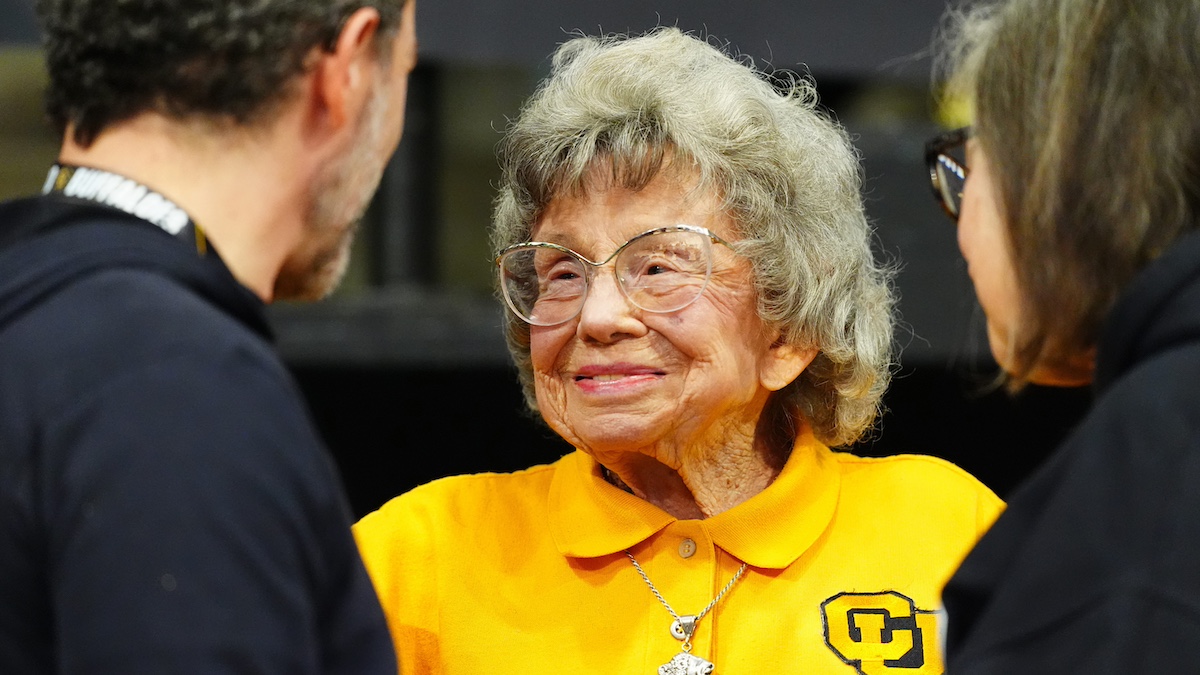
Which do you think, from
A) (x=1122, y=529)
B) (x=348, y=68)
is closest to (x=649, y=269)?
(x=348, y=68)

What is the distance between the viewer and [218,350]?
1.15m

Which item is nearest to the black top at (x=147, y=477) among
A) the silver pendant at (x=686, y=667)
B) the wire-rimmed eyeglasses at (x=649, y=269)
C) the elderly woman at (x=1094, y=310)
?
the elderly woman at (x=1094, y=310)

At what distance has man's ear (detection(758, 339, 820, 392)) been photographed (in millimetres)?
2354

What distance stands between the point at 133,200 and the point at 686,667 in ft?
4.02

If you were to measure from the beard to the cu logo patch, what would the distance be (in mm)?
1093

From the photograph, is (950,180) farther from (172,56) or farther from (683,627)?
(172,56)

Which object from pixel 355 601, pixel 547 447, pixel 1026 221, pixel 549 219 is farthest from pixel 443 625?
pixel 547 447

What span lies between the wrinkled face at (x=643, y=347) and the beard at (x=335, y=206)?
77 cm

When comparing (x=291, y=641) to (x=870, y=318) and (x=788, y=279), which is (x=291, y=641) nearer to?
(x=788, y=279)

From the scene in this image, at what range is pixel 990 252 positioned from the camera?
147 centimetres

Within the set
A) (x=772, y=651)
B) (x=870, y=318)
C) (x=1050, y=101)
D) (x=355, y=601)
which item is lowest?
(x=772, y=651)

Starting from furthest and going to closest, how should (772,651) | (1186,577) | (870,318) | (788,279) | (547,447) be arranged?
(547,447) → (870,318) → (788,279) → (772,651) → (1186,577)

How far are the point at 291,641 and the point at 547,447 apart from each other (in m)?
3.64

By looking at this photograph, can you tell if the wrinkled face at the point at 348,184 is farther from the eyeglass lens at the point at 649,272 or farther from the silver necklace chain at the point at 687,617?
the silver necklace chain at the point at 687,617
